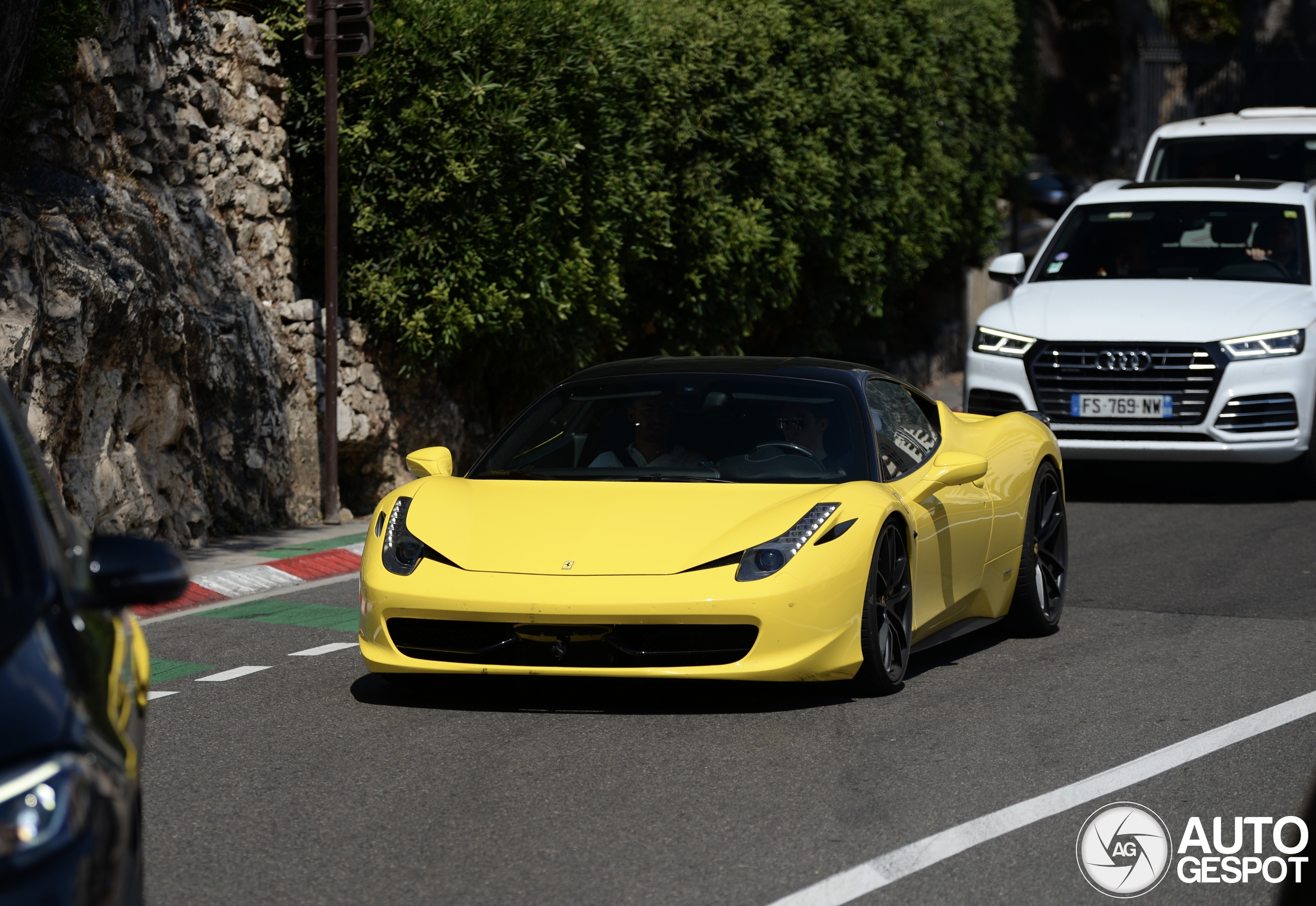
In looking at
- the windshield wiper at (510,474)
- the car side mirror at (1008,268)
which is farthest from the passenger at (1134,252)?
the windshield wiper at (510,474)

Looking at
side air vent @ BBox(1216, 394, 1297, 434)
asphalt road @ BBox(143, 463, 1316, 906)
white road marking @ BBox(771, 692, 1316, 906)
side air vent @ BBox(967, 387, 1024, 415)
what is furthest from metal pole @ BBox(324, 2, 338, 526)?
white road marking @ BBox(771, 692, 1316, 906)

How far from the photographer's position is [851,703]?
21.9ft

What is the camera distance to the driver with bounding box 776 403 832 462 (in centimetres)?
721

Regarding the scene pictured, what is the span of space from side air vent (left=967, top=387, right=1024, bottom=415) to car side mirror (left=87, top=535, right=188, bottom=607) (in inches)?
376

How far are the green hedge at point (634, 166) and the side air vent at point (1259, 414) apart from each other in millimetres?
4379

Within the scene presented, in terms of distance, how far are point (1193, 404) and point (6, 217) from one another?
747 centimetres

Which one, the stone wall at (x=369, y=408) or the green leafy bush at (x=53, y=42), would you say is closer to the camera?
the green leafy bush at (x=53, y=42)

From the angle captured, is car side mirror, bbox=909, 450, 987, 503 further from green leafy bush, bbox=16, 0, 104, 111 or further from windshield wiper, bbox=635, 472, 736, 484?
green leafy bush, bbox=16, 0, 104, 111

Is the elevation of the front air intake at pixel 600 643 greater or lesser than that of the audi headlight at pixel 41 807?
lesser

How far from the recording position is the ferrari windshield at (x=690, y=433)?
7117 millimetres

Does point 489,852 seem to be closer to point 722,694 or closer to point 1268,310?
point 722,694

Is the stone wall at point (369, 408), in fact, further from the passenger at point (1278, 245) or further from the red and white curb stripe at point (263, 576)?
the passenger at point (1278, 245)

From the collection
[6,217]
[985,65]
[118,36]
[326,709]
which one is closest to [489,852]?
[326,709]

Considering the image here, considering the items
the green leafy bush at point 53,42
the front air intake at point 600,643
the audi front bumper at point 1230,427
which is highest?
the green leafy bush at point 53,42
